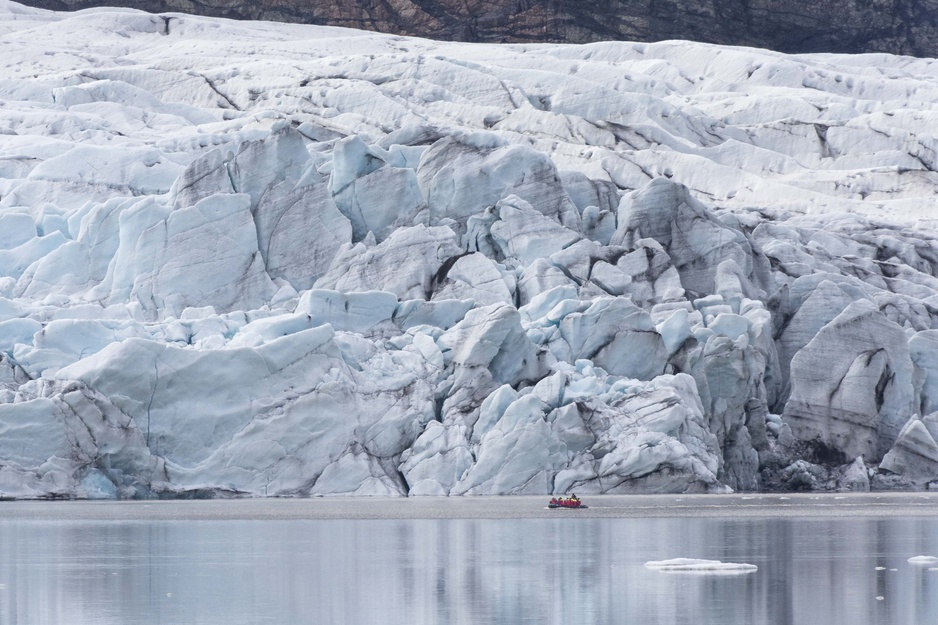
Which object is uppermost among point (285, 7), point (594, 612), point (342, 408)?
point (285, 7)

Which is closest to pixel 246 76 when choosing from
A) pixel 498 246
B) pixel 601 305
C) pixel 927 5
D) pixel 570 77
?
pixel 570 77

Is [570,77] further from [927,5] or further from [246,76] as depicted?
[927,5]

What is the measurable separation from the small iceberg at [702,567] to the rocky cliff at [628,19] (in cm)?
5652

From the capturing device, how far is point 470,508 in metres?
24.6

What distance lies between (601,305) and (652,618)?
17863 millimetres

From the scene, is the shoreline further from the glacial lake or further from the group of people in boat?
the glacial lake

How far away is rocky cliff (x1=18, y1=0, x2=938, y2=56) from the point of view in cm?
7006

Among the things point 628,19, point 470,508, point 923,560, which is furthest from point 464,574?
point 628,19

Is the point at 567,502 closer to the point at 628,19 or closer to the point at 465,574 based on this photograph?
the point at 465,574

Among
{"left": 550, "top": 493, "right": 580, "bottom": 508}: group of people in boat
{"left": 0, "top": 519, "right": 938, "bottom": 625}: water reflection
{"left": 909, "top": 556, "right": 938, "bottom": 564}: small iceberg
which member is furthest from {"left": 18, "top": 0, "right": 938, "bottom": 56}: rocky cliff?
{"left": 909, "top": 556, "right": 938, "bottom": 564}: small iceberg

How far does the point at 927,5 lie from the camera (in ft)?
236

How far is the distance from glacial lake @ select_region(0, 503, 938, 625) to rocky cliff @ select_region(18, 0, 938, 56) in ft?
168

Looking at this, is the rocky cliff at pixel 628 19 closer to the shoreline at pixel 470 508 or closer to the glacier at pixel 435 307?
the glacier at pixel 435 307

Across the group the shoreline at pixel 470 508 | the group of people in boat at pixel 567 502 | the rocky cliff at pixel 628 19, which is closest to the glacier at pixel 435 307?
the shoreline at pixel 470 508
